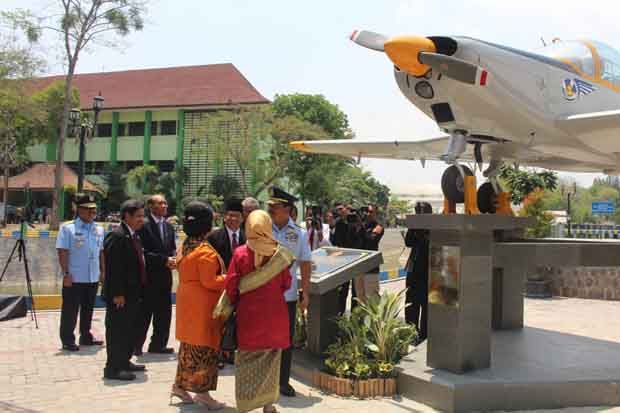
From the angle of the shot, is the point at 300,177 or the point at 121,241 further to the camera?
the point at 300,177

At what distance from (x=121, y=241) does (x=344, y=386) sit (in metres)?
2.58

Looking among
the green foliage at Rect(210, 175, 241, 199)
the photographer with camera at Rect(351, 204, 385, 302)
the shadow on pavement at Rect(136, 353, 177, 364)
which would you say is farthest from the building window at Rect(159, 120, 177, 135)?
the shadow on pavement at Rect(136, 353, 177, 364)

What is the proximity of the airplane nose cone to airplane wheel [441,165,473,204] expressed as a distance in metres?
1.29

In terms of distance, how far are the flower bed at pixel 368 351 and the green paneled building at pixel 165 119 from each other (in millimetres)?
35428

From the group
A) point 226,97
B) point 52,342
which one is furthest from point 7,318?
point 226,97

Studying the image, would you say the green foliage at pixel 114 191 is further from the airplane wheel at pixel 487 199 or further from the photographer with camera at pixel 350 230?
the airplane wheel at pixel 487 199

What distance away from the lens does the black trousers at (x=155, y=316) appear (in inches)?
263

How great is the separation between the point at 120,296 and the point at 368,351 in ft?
8.08

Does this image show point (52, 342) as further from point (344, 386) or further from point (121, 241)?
point (344, 386)

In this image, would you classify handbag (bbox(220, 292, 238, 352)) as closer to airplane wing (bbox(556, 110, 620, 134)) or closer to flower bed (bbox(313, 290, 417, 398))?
flower bed (bbox(313, 290, 417, 398))

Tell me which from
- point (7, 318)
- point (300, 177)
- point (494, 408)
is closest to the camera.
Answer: point (494, 408)

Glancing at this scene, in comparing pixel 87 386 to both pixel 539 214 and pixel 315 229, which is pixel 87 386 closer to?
pixel 315 229

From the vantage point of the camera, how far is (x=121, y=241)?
5.68 metres

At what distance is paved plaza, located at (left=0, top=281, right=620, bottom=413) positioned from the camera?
15.9ft
